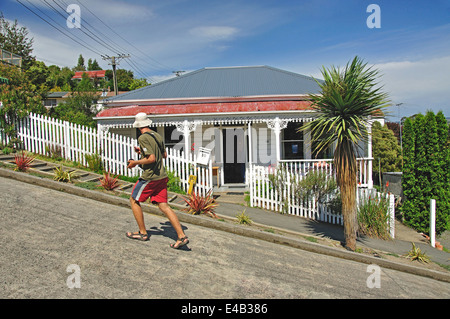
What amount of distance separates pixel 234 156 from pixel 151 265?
841cm

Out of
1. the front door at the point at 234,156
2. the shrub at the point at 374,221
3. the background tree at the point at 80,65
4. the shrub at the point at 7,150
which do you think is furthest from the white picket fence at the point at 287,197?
the background tree at the point at 80,65

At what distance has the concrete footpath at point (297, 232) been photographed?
579 cm

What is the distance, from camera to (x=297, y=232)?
7.00 meters

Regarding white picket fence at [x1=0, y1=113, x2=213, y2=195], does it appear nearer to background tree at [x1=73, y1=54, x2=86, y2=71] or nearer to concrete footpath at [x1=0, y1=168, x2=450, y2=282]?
concrete footpath at [x1=0, y1=168, x2=450, y2=282]

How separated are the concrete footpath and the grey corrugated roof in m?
5.55

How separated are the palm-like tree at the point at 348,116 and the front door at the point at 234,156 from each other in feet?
19.1

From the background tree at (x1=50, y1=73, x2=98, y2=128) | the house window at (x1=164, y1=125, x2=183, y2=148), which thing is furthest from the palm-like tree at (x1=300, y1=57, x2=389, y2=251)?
the background tree at (x1=50, y1=73, x2=98, y2=128)

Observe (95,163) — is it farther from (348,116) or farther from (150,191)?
(348,116)

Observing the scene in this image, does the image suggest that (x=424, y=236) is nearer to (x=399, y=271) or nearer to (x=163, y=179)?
(x=399, y=271)

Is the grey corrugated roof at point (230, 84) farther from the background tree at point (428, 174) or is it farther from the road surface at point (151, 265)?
the road surface at point (151, 265)

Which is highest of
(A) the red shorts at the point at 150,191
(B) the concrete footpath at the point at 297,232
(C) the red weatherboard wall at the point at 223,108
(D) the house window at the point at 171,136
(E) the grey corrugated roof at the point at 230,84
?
(E) the grey corrugated roof at the point at 230,84

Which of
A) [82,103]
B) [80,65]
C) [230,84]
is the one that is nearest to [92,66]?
[80,65]

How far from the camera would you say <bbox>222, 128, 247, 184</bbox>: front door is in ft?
40.2

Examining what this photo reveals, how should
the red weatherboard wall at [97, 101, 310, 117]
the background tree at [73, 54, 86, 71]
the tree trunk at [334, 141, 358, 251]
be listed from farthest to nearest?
the background tree at [73, 54, 86, 71], the red weatherboard wall at [97, 101, 310, 117], the tree trunk at [334, 141, 358, 251]
